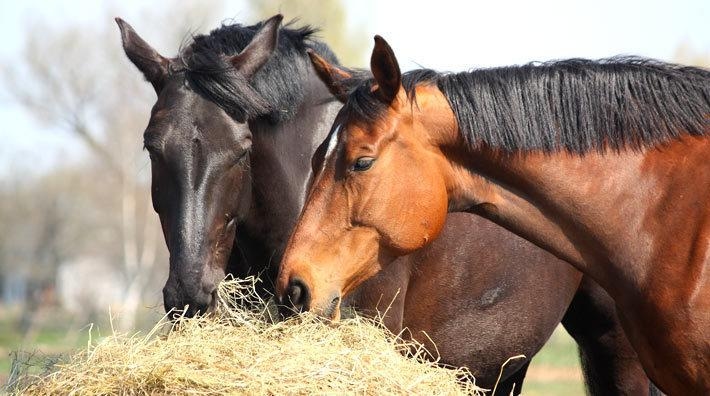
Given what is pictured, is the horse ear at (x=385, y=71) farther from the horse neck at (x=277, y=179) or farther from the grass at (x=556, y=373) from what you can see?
the grass at (x=556, y=373)

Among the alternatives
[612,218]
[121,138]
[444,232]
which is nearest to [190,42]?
[444,232]

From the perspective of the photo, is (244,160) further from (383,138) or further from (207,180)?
(383,138)

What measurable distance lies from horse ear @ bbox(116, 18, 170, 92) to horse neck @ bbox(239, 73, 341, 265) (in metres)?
0.57

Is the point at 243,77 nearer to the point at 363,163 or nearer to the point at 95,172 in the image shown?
the point at 363,163

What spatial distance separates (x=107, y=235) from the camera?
148 ft

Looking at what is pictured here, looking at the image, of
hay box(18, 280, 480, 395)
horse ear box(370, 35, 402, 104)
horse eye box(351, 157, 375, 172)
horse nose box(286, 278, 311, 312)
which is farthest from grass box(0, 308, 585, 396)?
horse ear box(370, 35, 402, 104)

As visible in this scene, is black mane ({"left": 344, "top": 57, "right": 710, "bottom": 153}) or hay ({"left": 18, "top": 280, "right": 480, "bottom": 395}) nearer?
hay ({"left": 18, "top": 280, "right": 480, "bottom": 395})

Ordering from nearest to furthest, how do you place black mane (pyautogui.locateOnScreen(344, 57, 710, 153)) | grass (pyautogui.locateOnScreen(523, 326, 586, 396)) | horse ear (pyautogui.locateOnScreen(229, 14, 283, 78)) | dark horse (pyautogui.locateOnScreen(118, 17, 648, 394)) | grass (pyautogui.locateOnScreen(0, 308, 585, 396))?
1. black mane (pyautogui.locateOnScreen(344, 57, 710, 153))
2. dark horse (pyautogui.locateOnScreen(118, 17, 648, 394))
3. horse ear (pyautogui.locateOnScreen(229, 14, 283, 78))
4. grass (pyautogui.locateOnScreen(523, 326, 586, 396))
5. grass (pyautogui.locateOnScreen(0, 308, 585, 396))

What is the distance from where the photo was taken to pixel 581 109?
3.87m

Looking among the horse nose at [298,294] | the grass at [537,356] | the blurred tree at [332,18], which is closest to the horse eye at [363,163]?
the horse nose at [298,294]

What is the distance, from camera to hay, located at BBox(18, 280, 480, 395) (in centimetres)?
340

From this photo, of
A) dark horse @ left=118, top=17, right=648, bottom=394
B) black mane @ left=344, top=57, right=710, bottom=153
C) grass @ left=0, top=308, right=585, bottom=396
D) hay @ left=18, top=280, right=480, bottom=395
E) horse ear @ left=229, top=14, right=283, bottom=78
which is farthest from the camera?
grass @ left=0, top=308, right=585, bottom=396

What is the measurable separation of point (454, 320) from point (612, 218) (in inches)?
62.3

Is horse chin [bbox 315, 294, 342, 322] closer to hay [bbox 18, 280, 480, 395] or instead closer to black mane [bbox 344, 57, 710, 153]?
hay [bbox 18, 280, 480, 395]
